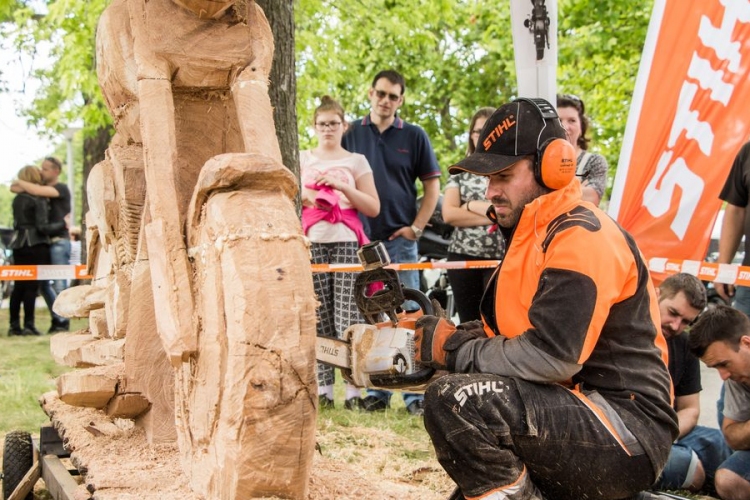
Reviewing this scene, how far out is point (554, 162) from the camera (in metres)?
2.65

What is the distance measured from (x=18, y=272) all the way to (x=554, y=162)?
20.9 feet

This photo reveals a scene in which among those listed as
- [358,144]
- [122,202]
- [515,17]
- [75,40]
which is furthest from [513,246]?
[75,40]

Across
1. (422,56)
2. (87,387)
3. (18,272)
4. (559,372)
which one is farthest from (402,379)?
(422,56)

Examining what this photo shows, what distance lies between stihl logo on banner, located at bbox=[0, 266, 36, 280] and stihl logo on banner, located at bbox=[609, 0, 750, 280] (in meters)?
5.07

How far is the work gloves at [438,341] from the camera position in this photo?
274 centimetres

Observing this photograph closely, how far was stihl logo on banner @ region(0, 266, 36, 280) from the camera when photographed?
7.50m

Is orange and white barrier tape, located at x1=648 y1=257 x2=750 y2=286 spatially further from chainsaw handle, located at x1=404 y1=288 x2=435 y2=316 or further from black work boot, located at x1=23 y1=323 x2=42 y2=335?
black work boot, located at x1=23 y1=323 x2=42 y2=335

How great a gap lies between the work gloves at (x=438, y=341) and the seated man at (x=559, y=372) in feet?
0.04

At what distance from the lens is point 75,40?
8547mm

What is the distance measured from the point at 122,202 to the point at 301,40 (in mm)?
6658

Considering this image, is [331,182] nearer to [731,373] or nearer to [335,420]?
[335,420]

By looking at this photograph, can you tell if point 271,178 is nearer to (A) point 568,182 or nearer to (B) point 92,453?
(A) point 568,182

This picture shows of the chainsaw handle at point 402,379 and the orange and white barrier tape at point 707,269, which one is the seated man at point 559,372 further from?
the orange and white barrier tape at point 707,269

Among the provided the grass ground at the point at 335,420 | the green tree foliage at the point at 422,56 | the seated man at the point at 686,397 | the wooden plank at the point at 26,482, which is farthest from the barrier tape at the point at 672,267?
the green tree foliage at the point at 422,56
